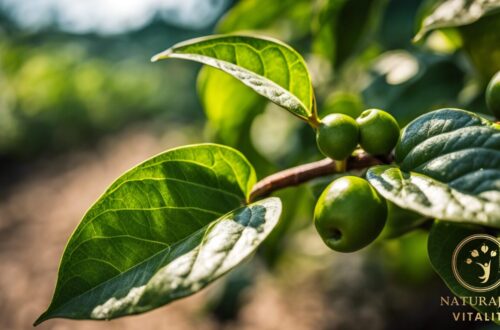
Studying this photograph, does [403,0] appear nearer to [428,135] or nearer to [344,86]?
[344,86]

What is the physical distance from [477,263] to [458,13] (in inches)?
13.9

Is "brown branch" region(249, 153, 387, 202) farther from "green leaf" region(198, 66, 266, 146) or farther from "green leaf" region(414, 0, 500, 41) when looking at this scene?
"green leaf" region(198, 66, 266, 146)

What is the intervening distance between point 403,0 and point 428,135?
9.61ft

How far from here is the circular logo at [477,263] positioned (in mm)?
585

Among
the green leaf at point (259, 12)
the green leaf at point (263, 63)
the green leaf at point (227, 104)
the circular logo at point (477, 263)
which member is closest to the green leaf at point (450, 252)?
the circular logo at point (477, 263)

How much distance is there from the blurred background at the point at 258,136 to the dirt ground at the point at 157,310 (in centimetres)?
1

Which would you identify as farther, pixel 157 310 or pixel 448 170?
pixel 157 310

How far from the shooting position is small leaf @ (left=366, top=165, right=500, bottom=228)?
449mm

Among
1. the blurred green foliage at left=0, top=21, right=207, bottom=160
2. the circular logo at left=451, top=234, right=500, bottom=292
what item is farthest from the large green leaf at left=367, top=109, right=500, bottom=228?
the blurred green foliage at left=0, top=21, right=207, bottom=160

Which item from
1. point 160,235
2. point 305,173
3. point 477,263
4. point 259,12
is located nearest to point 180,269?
point 160,235

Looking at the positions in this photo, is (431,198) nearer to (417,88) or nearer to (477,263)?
(477,263)

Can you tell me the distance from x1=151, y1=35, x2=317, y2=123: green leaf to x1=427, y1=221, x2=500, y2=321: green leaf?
0.71 feet

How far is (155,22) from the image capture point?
9.80 m

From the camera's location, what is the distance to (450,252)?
1.92 ft
